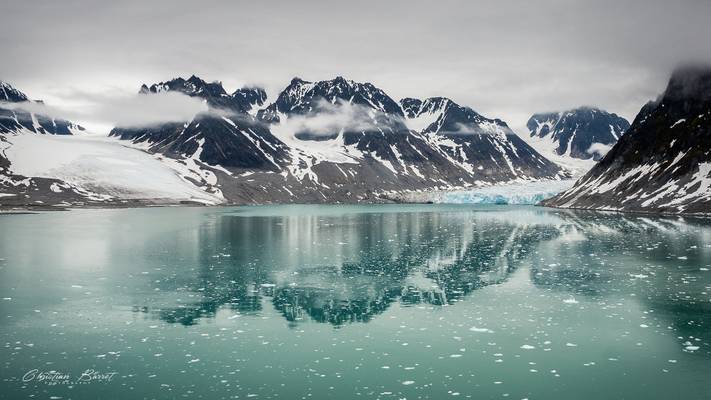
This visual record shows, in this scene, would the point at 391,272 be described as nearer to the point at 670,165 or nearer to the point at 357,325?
the point at 357,325

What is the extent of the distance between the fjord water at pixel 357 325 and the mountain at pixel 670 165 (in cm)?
10151

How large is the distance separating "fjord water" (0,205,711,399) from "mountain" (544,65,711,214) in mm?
101507

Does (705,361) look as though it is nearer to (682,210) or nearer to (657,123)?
(682,210)

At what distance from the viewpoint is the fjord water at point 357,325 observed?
2003cm

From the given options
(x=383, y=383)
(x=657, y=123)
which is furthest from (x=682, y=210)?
(x=383, y=383)

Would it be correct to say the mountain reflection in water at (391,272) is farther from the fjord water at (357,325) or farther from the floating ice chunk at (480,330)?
the floating ice chunk at (480,330)

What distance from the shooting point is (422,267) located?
48500 mm

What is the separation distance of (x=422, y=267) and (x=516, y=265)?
8.30 m

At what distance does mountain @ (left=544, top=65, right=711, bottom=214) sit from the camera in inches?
5689

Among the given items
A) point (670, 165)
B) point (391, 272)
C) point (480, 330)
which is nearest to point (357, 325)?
point (480, 330)

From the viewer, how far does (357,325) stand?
2850cm

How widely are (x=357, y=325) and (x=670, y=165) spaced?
16282 cm

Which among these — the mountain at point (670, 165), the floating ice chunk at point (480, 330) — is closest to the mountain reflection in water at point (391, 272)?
the floating ice chunk at point (480, 330)

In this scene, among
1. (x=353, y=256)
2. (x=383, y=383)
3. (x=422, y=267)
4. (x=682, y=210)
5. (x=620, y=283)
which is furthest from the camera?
(x=682, y=210)
